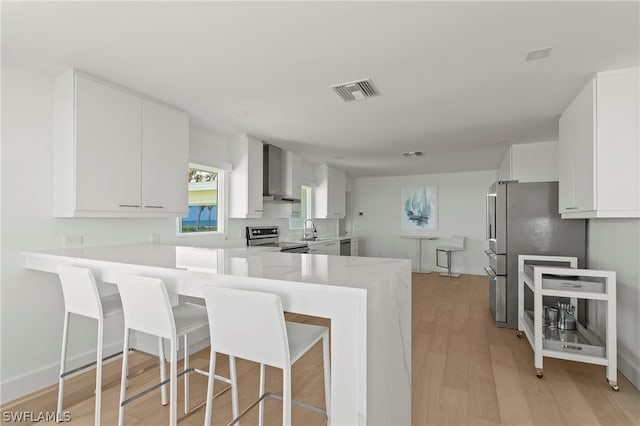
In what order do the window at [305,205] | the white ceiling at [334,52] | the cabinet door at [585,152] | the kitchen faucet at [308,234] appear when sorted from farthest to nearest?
the window at [305,205] → the kitchen faucet at [308,234] → the cabinet door at [585,152] → the white ceiling at [334,52]

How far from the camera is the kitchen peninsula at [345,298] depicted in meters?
1.19

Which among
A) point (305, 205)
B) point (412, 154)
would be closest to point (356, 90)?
point (412, 154)

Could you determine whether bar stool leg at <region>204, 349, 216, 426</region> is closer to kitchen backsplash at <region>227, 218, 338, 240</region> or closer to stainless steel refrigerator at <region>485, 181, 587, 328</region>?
kitchen backsplash at <region>227, 218, 338, 240</region>

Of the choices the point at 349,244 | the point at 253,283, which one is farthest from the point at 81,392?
the point at 349,244

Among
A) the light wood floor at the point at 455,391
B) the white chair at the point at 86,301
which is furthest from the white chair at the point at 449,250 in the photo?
the white chair at the point at 86,301

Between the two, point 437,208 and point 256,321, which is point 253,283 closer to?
point 256,321

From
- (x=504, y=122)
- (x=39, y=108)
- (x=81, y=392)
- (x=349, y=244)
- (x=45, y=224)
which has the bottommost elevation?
(x=81, y=392)

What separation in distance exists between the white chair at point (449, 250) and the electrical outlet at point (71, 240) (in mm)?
6243

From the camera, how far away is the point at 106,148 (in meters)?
2.44

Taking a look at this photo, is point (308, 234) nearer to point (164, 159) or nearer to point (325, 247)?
point (325, 247)

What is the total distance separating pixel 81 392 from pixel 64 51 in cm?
233

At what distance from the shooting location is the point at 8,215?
2.18 metres

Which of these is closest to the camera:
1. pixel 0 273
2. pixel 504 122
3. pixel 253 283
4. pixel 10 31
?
pixel 253 283

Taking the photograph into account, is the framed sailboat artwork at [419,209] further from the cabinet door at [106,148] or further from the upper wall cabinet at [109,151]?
the cabinet door at [106,148]
